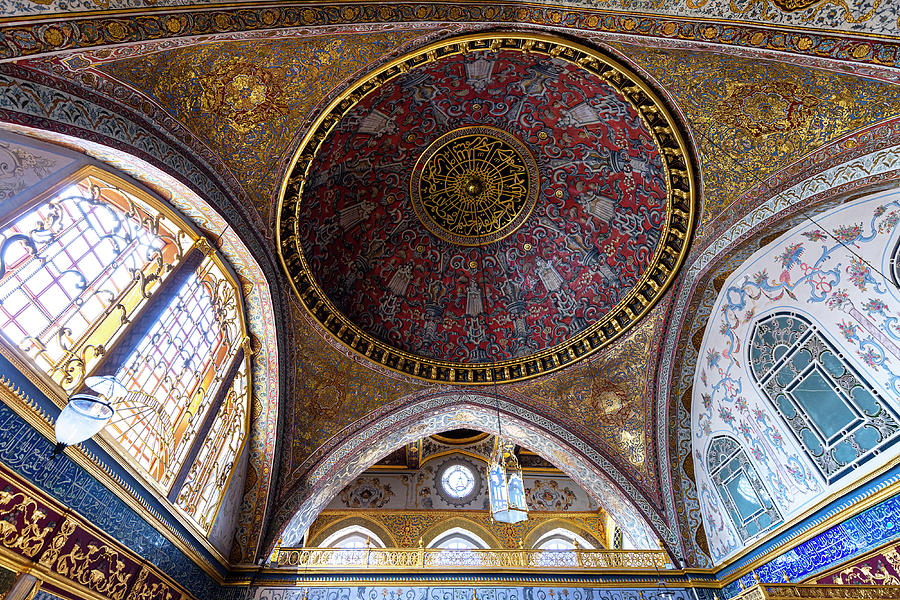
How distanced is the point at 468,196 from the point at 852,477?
744cm

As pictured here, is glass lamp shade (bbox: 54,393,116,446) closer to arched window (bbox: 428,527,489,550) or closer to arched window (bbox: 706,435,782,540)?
arched window (bbox: 706,435,782,540)

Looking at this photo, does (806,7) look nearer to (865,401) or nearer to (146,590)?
(865,401)

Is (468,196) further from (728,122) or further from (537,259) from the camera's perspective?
(728,122)

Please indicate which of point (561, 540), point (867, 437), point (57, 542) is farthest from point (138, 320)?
point (561, 540)

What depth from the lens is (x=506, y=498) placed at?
20.7 ft

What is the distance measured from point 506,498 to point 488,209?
5684 millimetres

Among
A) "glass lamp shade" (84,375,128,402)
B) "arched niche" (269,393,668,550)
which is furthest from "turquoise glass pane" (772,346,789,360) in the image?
"glass lamp shade" (84,375,128,402)

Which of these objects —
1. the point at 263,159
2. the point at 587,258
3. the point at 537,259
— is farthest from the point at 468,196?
the point at 263,159

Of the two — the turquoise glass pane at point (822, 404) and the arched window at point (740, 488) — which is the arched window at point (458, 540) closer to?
the arched window at point (740, 488)

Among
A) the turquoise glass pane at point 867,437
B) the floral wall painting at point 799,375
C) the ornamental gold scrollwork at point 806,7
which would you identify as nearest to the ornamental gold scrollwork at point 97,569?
the ornamental gold scrollwork at point 806,7

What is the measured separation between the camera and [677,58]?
18.4 ft

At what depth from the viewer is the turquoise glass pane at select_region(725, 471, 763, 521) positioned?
7137 mm

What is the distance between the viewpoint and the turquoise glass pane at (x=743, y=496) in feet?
23.4

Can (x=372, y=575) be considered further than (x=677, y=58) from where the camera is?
Yes
